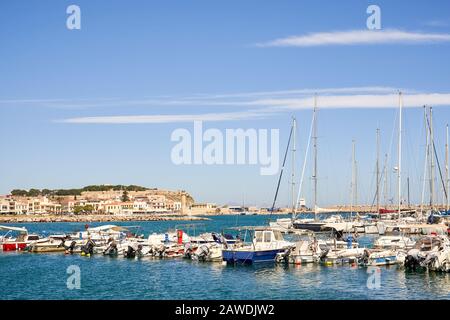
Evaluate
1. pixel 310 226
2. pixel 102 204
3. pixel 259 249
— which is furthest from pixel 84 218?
pixel 259 249

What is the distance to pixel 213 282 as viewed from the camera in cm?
2411

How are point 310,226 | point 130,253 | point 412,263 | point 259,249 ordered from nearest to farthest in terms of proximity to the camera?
point 412,263 < point 259,249 < point 130,253 < point 310,226

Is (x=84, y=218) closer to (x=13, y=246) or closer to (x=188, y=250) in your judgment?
(x=13, y=246)

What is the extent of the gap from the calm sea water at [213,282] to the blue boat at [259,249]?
1.88ft

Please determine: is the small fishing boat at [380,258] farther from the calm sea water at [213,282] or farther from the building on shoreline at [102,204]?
the building on shoreline at [102,204]

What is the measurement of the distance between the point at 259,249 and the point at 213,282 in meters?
5.23

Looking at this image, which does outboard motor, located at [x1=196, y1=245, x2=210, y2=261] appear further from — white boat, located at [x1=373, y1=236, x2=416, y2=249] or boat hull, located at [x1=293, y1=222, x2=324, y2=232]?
boat hull, located at [x1=293, y1=222, x2=324, y2=232]

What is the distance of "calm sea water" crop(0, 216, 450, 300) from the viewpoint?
21047 mm

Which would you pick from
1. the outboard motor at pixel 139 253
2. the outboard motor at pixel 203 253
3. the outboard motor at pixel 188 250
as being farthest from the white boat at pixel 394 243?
the outboard motor at pixel 139 253

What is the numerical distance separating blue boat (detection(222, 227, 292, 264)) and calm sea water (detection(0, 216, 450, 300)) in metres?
0.57

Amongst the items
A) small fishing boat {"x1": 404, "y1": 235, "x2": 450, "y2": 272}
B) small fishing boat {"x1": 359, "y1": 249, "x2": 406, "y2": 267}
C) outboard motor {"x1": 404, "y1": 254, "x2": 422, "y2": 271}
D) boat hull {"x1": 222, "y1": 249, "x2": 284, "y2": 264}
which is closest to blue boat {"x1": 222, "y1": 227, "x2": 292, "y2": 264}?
boat hull {"x1": 222, "y1": 249, "x2": 284, "y2": 264}

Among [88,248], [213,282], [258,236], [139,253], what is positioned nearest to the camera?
[213,282]
